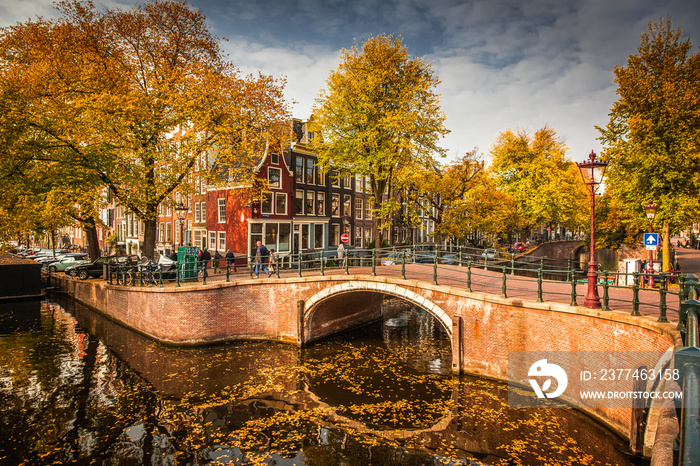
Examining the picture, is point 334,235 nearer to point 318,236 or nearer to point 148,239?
point 318,236

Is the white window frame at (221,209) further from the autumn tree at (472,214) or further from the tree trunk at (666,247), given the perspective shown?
the tree trunk at (666,247)

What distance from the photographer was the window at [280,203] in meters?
27.9

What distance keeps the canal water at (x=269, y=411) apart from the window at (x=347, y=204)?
20.7 metres

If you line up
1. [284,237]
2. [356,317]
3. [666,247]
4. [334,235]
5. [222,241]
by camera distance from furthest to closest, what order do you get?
1. [334,235]
2. [284,237]
3. [222,241]
4. [356,317]
5. [666,247]

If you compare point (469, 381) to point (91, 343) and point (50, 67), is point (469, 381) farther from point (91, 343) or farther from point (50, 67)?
point (50, 67)

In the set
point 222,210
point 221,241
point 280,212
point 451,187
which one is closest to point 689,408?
point 280,212

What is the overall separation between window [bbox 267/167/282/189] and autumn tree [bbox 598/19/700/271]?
68.1 feet

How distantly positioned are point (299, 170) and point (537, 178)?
20.8 meters

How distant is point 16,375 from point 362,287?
1202 cm

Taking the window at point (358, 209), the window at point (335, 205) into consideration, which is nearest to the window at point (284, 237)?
the window at point (335, 205)

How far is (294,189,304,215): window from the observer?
3005 cm

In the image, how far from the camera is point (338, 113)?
22969 millimetres

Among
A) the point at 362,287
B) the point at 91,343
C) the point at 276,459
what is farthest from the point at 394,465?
the point at 91,343

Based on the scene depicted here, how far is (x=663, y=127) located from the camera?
19.1 metres
